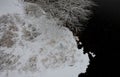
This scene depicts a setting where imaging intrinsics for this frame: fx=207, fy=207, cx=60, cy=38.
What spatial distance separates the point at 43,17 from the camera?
9.04 meters

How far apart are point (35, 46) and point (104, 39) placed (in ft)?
8.95

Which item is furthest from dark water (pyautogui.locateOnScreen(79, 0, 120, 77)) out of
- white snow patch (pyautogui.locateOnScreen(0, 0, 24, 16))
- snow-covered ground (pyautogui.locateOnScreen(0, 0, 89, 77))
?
white snow patch (pyautogui.locateOnScreen(0, 0, 24, 16))

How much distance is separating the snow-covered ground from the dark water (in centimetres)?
44

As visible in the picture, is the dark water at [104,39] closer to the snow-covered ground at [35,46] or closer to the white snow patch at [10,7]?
the snow-covered ground at [35,46]

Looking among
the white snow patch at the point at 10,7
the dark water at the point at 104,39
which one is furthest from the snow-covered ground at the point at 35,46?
the dark water at the point at 104,39

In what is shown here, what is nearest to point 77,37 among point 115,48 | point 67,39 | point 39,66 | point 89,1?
point 67,39

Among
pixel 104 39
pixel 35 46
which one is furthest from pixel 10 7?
pixel 104 39

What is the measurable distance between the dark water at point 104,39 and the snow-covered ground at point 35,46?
0.44 meters

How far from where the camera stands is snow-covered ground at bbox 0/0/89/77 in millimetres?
7062

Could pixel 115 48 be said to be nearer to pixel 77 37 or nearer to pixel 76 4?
pixel 77 37

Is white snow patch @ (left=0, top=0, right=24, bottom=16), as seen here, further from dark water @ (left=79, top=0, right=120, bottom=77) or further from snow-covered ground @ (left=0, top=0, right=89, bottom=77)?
dark water @ (left=79, top=0, right=120, bottom=77)

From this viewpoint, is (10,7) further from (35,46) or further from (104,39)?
(104,39)

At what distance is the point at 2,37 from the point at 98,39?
148 inches

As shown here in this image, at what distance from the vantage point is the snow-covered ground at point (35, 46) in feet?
23.2
